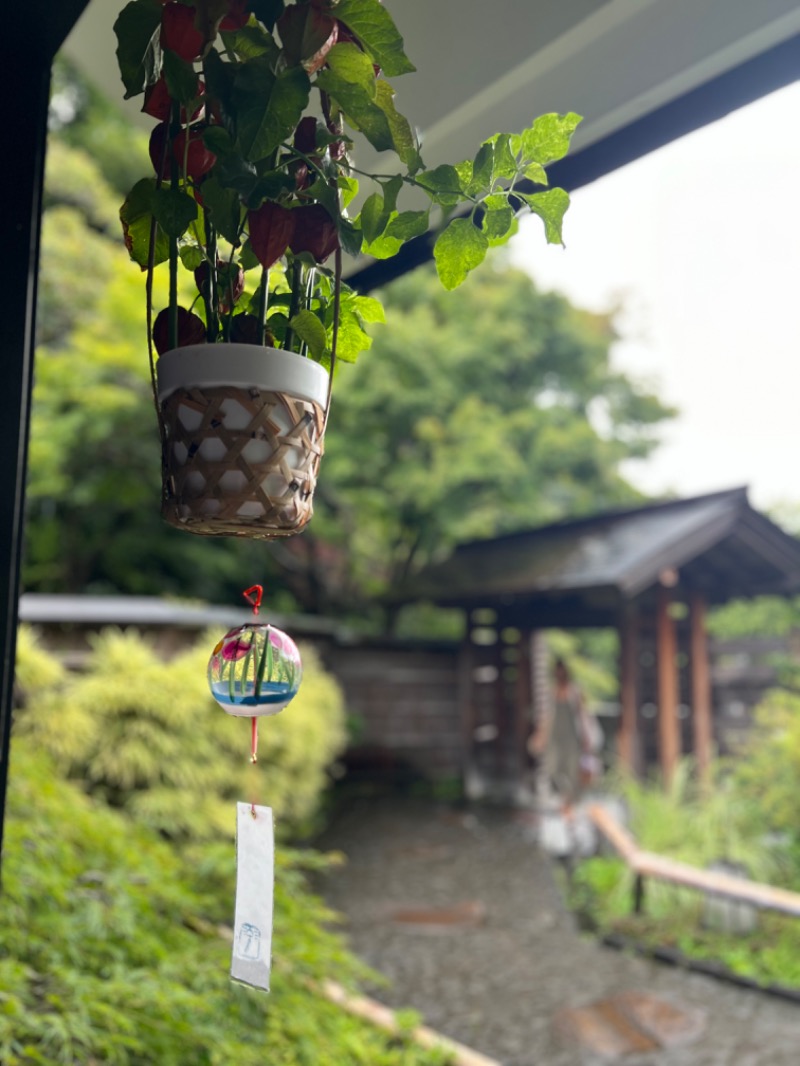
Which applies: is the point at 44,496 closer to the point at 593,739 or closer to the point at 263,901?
the point at 593,739

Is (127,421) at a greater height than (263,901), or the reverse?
(127,421)

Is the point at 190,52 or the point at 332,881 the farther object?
the point at 332,881

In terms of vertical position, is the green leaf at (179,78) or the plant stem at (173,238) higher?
the green leaf at (179,78)

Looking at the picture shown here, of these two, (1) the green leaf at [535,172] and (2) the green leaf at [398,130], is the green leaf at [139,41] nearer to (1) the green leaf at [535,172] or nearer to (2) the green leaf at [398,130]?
(2) the green leaf at [398,130]

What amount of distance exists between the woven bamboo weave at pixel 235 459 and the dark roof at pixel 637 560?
616 cm

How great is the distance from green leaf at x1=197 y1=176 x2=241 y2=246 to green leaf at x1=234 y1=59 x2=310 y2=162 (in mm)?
→ 51

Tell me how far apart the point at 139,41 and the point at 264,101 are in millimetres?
166

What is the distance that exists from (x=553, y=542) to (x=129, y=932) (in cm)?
734

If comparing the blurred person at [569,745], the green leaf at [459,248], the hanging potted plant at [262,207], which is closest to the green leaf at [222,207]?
the hanging potted plant at [262,207]

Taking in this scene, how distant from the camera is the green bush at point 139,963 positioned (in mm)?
1585

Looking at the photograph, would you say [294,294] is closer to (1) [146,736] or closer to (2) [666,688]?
(1) [146,736]

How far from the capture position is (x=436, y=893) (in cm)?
546

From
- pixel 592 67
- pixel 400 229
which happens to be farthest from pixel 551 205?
pixel 592 67

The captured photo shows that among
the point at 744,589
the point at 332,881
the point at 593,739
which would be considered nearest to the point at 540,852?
the point at 593,739
